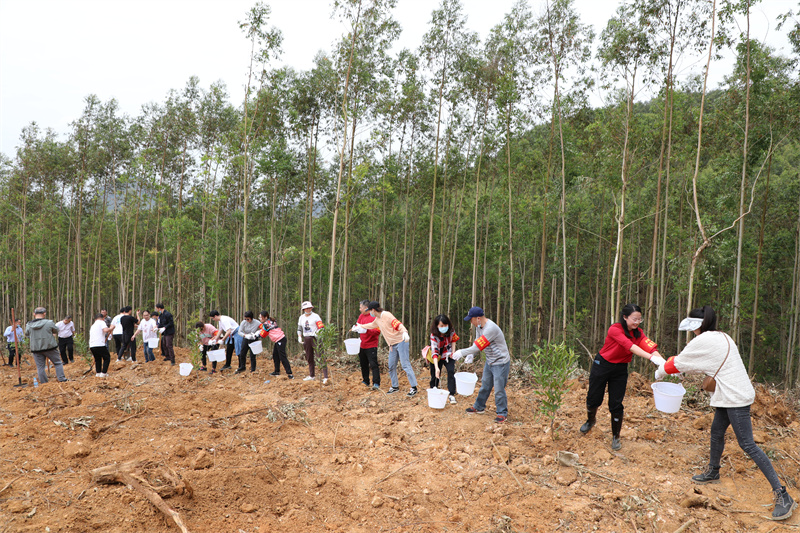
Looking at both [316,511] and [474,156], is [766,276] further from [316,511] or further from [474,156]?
[316,511]

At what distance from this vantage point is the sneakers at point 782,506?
3.17 metres

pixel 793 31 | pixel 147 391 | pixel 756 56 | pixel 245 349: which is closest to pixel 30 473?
pixel 147 391

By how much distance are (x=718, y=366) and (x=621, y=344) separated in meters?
0.81

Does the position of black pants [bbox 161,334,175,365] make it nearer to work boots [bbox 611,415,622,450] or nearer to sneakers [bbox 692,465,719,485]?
work boots [bbox 611,415,622,450]

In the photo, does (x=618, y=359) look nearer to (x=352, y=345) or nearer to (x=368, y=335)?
(x=368, y=335)

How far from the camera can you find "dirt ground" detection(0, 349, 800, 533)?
318 cm

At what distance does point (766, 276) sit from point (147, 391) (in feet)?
71.4

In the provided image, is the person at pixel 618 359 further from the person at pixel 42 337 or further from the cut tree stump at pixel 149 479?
the person at pixel 42 337

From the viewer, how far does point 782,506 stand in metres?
3.19

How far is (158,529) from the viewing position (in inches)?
115

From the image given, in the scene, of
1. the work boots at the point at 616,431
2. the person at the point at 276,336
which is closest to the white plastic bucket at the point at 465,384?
the work boots at the point at 616,431

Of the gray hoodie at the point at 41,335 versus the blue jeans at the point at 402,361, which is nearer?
the blue jeans at the point at 402,361

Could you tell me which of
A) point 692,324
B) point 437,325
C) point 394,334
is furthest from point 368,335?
point 692,324

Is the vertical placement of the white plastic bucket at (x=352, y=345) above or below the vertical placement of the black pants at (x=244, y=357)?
above
